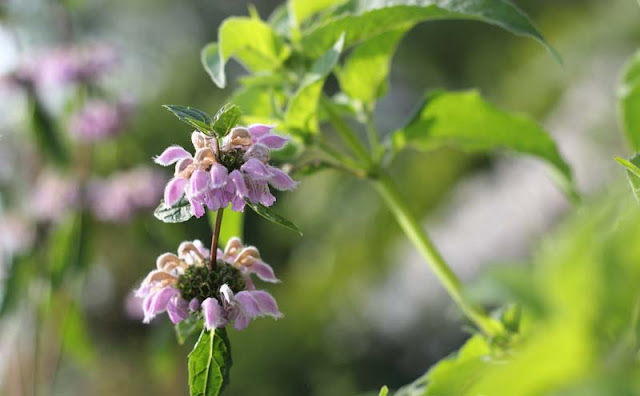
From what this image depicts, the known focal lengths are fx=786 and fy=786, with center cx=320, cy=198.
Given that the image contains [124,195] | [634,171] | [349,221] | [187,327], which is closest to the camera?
[634,171]

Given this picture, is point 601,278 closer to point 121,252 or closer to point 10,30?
point 10,30

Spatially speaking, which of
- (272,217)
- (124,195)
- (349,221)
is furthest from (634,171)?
(349,221)

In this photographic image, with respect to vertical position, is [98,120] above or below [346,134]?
above

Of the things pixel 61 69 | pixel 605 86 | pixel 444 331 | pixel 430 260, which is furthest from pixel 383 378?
pixel 430 260

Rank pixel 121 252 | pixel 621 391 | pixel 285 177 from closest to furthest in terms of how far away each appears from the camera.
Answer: pixel 621 391 → pixel 285 177 → pixel 121 252

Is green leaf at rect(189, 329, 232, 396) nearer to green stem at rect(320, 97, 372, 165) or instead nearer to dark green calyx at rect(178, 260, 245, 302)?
dark green calyx at rect(178, 260, 245, 302)

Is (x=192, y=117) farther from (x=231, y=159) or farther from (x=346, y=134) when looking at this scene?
(x=346, y=134)

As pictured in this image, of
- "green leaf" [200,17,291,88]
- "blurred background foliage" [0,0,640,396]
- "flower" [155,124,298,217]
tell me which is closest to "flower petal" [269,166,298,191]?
"flower" [155,124,298,217]
